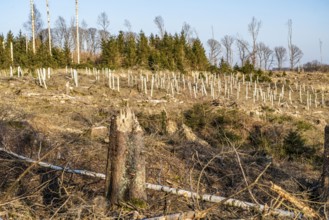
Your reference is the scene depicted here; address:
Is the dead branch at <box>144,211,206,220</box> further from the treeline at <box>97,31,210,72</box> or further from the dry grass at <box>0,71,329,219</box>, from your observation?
the treeline at <box>97,31,210,72</box>

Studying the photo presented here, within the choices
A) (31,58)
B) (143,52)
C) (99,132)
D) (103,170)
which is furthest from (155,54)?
(103,170)

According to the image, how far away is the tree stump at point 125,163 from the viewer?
3.97 metres

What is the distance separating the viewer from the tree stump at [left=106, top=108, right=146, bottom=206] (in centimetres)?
397

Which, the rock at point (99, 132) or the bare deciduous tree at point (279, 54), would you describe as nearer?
the rock at point (99, 132)

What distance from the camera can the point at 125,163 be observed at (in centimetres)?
402

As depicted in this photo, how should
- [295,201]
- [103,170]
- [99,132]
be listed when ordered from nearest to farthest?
1. [295,201]
2. [103,170]
3. [99,132]

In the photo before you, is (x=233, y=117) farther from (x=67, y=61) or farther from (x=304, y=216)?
(x=67, y=61)

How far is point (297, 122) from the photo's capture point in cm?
1527

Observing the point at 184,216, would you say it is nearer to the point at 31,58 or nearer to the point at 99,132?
the point at 99,132

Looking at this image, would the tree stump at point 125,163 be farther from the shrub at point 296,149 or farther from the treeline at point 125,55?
the treeline at point 125,55

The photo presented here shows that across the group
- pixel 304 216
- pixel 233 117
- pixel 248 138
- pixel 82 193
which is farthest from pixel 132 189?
pixel 233 117

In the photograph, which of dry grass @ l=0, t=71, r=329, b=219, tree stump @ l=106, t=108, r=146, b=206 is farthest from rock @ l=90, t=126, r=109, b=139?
tree stump @ l=106, t=108, r=146, b=206

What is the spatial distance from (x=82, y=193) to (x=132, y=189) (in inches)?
30.0

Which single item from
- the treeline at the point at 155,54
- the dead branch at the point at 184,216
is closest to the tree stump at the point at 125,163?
the dead branch at the point at 184,216
